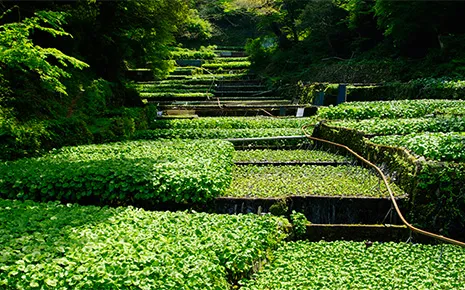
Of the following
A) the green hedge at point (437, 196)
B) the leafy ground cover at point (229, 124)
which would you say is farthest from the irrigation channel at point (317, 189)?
the leafy ground cover at point (229, 124)

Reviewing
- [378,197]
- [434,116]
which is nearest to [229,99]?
[434,116]

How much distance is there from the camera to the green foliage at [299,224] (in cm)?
763

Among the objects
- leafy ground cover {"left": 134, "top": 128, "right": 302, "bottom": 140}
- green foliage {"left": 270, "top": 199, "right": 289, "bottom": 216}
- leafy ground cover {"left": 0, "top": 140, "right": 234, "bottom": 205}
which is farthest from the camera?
leafy ground cover {"left": 134, "top": 128, "right": 302, "bottom": 140}

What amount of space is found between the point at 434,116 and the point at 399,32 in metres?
11.4

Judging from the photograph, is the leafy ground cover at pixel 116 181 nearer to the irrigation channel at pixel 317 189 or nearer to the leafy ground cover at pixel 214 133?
the irrigation channel at pixel 317 189

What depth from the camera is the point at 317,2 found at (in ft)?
104

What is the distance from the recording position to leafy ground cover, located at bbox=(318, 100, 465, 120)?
44.1 ft

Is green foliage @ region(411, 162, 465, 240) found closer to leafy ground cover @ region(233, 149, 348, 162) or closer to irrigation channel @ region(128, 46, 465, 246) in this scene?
irrigation channel @ region(128, 46, 465, 246)

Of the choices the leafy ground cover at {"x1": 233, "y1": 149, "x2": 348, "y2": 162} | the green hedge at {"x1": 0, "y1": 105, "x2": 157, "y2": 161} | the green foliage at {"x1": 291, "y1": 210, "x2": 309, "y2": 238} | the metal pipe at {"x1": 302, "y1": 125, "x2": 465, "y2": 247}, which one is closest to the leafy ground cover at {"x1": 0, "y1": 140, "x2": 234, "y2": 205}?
the green hedge at {"x1": 0, "y1": 105, "x2": 157, "y2": 161}

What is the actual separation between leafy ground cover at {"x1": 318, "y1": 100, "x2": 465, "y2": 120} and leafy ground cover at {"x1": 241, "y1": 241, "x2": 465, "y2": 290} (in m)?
7.45

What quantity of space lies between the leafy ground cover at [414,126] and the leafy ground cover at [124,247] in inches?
222

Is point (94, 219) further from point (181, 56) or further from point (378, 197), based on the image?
point (181, 56)

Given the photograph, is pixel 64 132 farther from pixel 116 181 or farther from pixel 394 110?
pixel 394 110

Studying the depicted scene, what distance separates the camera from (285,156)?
12.5 m
